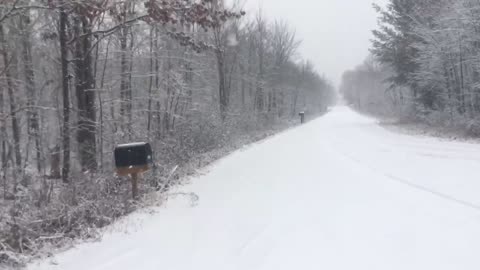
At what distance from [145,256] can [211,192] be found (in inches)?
141

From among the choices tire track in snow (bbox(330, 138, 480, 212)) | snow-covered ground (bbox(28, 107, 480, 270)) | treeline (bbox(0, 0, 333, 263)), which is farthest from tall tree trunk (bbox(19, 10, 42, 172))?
tire track in snow (bbox(330, 138, 480, 212))

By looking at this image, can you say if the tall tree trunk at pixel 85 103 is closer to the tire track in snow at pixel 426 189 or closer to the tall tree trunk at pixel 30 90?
the tall tree trunk at pixel 30 90

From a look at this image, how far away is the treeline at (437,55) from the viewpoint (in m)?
20.7

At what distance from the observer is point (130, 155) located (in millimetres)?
6645

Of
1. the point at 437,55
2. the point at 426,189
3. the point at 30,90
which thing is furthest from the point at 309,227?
the point at 437,55

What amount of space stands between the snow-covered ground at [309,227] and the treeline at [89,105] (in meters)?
0.99

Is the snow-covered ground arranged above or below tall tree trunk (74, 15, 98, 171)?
below

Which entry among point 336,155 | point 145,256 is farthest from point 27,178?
point 336,155

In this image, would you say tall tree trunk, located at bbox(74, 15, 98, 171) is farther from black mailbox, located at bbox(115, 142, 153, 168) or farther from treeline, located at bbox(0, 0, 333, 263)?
black mailbox, located at bbox(115, 142, 153, 168)

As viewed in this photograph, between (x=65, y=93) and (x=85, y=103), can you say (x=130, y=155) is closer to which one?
(x=65, y=93)

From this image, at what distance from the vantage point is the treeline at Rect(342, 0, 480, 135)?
20688 millimetres

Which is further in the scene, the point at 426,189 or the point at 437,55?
the point at 437,55

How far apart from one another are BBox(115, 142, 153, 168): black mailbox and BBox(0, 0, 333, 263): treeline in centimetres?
65

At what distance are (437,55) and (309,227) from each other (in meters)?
23.0
